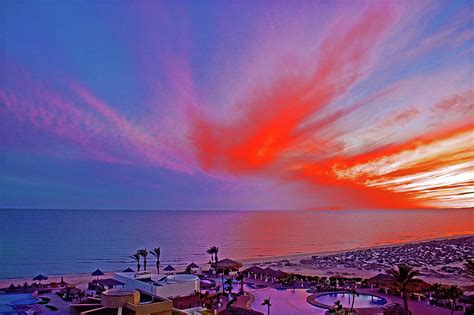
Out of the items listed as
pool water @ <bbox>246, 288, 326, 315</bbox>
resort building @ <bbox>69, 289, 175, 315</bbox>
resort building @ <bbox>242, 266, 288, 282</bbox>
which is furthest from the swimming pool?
resort building @ <bbox>242, 266, 288, 282</bbox>

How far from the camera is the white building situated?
22.2 m

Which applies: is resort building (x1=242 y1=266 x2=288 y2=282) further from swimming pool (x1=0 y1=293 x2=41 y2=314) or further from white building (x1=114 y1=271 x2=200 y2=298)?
swimming pool (x1=0 y1=293 x2=41 y2=314)

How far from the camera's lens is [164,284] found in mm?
22438

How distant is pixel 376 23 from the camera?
46.1 feet

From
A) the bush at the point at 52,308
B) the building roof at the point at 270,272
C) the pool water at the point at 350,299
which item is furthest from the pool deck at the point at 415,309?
the bush at the point at 52,308

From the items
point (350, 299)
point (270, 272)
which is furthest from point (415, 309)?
point (270, 272)

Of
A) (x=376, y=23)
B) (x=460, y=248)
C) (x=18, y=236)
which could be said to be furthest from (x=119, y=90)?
(x=18, y=236)

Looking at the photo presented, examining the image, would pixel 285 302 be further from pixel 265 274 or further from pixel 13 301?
pixel 13 301

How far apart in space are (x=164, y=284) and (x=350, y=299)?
464 inches

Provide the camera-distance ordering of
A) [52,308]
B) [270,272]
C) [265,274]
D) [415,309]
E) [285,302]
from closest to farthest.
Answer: [415,309] → [52,308] → [285,302] → [270,272] → [265,274]

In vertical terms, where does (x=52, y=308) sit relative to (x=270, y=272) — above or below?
below

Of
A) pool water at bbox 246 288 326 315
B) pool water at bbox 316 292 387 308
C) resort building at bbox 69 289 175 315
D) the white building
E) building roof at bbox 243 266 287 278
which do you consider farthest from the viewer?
building roof at bbox 243 266 287 278

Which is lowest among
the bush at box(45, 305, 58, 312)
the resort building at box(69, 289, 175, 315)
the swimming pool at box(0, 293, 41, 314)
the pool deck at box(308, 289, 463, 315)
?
the pool deck at box(308, 289, 463, 315)

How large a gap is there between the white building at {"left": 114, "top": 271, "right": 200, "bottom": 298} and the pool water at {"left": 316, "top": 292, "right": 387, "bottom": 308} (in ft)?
26.6
